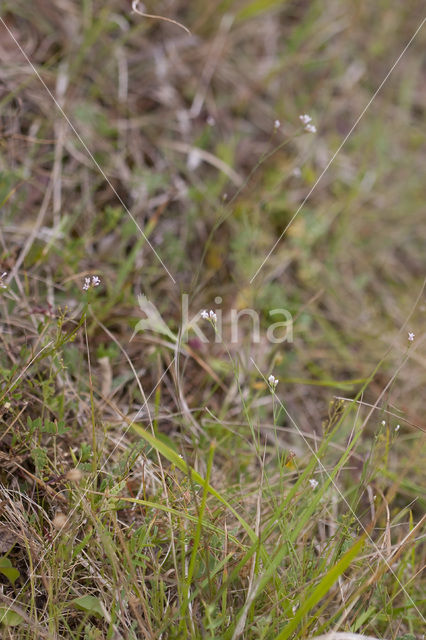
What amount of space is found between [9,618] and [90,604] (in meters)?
0.16

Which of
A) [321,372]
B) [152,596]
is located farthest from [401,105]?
[152,596]

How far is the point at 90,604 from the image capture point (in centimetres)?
120

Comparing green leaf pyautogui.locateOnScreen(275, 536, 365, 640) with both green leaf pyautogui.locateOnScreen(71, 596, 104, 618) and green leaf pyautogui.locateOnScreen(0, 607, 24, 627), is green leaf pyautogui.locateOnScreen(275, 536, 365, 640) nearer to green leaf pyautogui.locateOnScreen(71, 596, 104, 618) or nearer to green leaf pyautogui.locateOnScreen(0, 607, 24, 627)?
green leaf pyautogui.locateOnScreen(71, 596, 104, 618)

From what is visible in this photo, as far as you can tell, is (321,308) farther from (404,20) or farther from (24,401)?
(404,20)

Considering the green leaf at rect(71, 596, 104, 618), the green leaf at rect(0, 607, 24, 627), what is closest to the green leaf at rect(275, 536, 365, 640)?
the green leaf at rect(71, 596, 104, 618)

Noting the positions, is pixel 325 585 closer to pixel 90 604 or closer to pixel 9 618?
pixel 90 604

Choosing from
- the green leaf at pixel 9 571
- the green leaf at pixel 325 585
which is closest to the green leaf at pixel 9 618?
the green leaf at pixel 9 571

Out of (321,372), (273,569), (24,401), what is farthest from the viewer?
(321,372)

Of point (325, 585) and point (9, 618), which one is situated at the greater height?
point (325, 585)

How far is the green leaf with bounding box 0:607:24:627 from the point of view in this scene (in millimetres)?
1153

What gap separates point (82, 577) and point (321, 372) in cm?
117

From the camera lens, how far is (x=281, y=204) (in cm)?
236

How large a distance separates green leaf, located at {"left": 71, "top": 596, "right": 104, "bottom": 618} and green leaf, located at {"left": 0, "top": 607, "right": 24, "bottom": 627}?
0.37ft

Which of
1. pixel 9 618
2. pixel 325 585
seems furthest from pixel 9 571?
pixel 325 585
